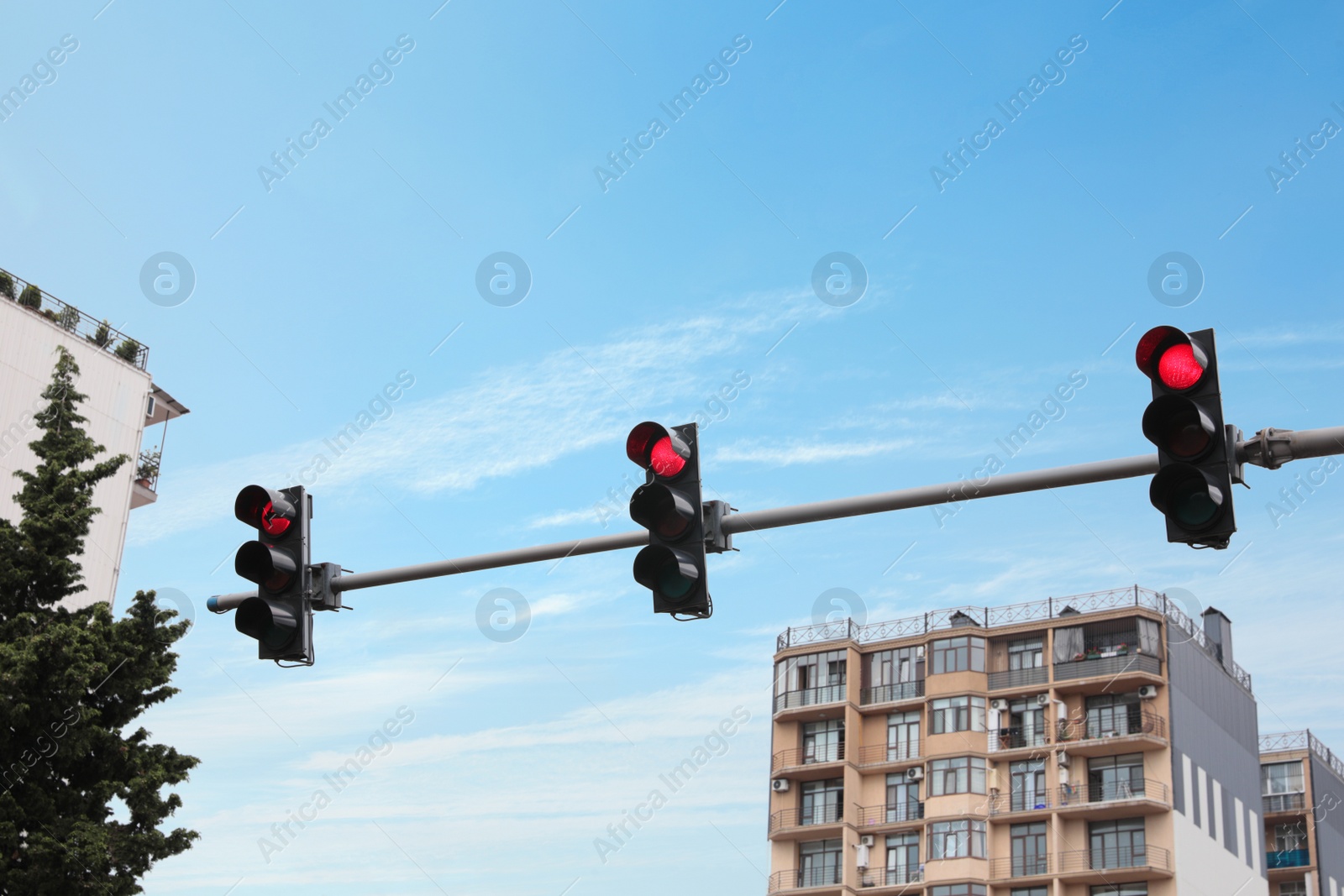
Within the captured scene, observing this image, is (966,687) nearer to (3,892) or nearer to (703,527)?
(3,892)

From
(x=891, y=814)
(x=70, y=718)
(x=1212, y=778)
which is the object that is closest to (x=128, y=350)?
(x=70, y=718)

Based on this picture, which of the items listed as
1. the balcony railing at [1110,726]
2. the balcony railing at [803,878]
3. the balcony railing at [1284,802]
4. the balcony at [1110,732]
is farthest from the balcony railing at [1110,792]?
the balcony railing at [1284,802]

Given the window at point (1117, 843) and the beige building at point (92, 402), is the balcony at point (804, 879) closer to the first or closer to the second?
the window at point (1117, 843)

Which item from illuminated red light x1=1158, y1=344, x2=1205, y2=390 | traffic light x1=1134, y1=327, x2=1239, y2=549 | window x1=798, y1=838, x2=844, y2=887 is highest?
window x1=798, y1=838, x2=844, y2=887

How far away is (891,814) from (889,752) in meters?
2.40

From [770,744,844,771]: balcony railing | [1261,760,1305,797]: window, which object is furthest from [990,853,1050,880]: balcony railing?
[1261,760,1305,797]: window

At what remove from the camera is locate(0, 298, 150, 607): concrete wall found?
3491 centimetres

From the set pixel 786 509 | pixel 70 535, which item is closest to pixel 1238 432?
pixel 786 509

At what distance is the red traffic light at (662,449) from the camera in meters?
9.06

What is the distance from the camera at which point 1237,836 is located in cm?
6134

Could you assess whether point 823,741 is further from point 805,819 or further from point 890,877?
point 890,877

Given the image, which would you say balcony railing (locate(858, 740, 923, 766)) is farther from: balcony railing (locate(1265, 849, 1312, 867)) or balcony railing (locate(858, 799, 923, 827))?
balcony railing (locate(1265, 849, 1312, 867))

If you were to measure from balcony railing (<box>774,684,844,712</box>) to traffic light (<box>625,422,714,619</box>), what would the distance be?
177ft

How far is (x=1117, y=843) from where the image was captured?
55.8 metres
